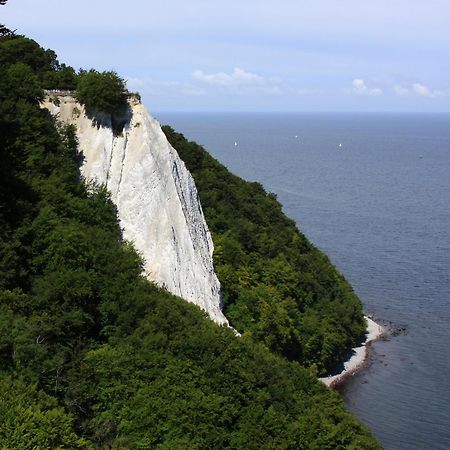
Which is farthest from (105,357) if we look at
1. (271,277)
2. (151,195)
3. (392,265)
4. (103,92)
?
(392,265)

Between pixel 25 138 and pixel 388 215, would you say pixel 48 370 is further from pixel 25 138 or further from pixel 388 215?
pixel 388 215

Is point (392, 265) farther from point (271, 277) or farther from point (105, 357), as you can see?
point (105, 357)

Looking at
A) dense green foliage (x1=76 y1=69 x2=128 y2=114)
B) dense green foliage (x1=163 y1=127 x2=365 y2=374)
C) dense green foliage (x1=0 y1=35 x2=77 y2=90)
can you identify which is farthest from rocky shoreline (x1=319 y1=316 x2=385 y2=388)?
dense green foliage (x1=0 y1=35 x2=77 y2=90)

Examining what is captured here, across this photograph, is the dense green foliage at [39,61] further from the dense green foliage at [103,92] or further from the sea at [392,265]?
the sea at [392,265]

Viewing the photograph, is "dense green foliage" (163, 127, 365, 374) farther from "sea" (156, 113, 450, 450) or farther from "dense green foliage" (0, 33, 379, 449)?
"dense green foliage" (0, 33, 379, 449)

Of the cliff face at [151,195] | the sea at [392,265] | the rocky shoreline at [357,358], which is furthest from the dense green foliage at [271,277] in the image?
the cliff face at [151,195]

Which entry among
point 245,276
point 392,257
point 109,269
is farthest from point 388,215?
point 109,269
